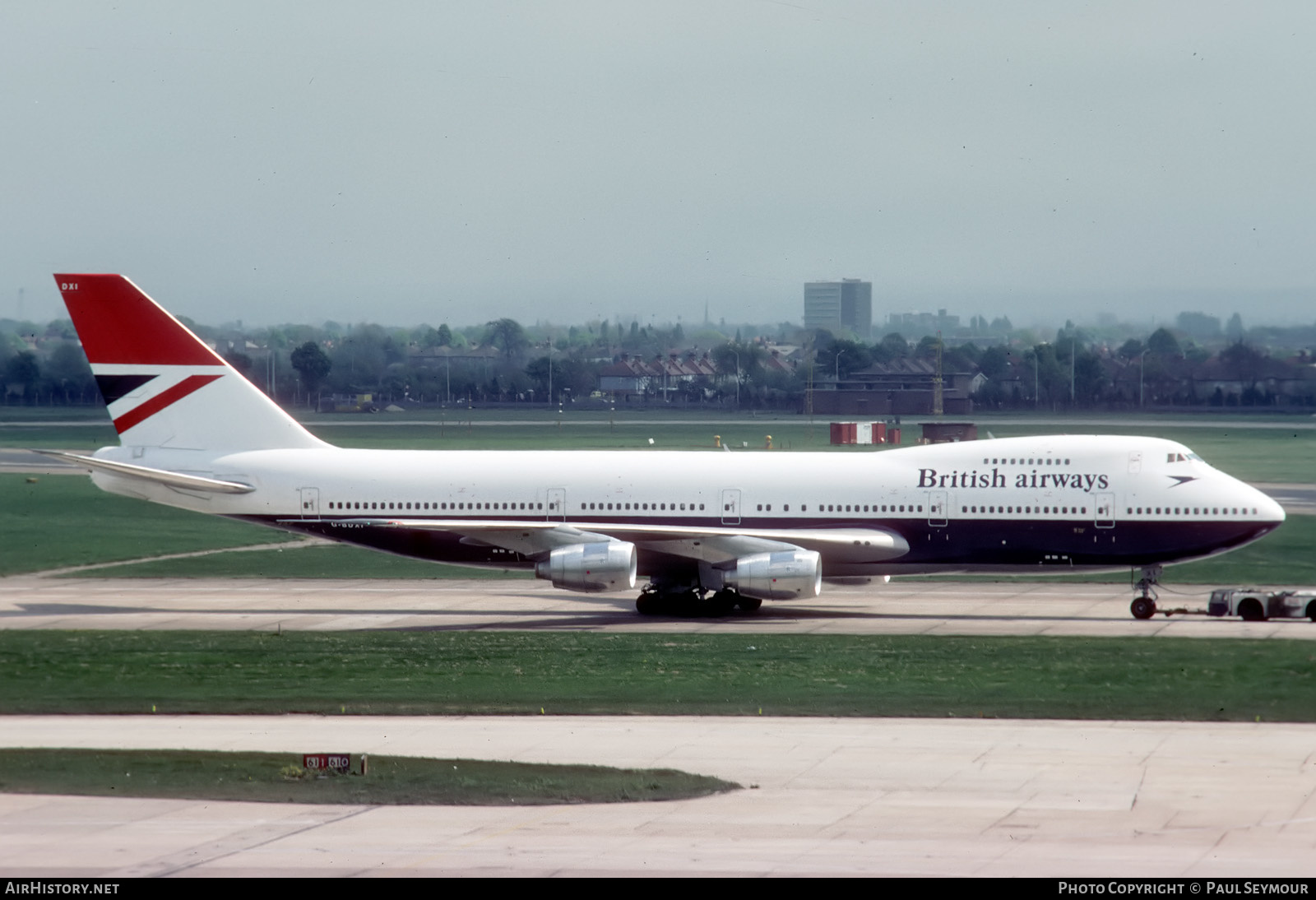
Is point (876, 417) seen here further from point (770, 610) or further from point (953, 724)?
point (953, 724)

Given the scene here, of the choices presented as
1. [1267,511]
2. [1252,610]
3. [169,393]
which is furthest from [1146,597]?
[169,393]

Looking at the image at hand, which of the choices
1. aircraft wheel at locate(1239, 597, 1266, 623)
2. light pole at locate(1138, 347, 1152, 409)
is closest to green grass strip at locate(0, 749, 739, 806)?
aircraft wheel at locate(1239, 597, 1266, 623)

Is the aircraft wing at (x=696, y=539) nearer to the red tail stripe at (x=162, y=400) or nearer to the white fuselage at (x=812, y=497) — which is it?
the white fuselage at (x=812, y=497)

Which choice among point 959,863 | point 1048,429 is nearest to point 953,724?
point 959,863

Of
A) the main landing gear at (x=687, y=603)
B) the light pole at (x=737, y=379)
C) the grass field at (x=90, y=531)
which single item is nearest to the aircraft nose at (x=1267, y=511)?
the main landing gear at (x=687, y=603)

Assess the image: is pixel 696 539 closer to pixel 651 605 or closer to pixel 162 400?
pixel 651 605

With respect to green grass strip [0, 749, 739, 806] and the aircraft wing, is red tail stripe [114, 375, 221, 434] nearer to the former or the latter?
the aircraft wing
